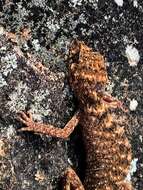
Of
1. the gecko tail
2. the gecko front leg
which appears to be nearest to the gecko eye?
the gecko front leg

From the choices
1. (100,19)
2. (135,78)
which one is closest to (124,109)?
(135,78)

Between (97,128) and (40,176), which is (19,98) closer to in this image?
(40,176)

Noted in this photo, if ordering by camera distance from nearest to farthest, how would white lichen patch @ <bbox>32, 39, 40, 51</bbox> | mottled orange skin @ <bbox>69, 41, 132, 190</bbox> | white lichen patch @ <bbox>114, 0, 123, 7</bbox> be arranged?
white lichen patch @ <bbox>32, 39, 40, 51</bbox> → mottled orange skin @ <bbox>69, 41, 132, 190</bbox> → white lichen patch @ <bbox>114, 0, 123, 7</bbox>

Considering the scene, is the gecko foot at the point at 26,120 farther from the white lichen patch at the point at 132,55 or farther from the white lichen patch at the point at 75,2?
the white lichen patch at the point at 132,55

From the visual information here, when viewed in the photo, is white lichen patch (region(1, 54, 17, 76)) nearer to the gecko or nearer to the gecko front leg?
the gecko front leg

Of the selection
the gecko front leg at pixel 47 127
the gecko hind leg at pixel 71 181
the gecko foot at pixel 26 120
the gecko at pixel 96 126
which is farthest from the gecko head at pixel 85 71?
the gecko hind leg at pixel 71 181

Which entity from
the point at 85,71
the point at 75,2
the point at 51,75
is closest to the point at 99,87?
the point at 85,71
